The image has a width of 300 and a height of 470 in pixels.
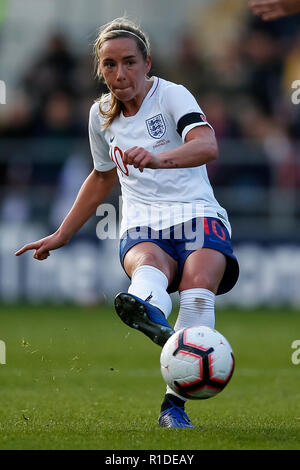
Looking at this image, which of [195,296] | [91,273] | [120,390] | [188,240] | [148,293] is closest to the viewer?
[148,293]

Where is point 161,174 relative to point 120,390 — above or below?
above

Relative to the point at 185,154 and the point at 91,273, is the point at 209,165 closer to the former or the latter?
the point at 91,273

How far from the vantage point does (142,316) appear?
4.96 meters

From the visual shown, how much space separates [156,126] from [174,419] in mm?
1692

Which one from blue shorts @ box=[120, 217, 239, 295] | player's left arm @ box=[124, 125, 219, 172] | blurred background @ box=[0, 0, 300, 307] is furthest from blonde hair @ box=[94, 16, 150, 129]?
blurred background @ box=[0, 0, 300, 307]

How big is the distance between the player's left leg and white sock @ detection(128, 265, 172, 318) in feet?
0.48

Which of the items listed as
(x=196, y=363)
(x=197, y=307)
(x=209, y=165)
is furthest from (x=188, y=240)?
(x=209, y=165)

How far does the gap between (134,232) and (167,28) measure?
12.9 meters

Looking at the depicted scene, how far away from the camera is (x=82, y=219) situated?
20.0ft

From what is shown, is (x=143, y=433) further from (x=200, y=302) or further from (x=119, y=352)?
(x=119, y=352)

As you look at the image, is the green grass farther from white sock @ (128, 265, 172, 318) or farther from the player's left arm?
the player's left arm

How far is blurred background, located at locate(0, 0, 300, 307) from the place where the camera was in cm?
1420

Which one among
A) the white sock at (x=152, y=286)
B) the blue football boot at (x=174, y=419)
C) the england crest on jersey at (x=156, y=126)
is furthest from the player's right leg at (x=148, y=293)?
the england crest on jersey at (x=156, y=126)
